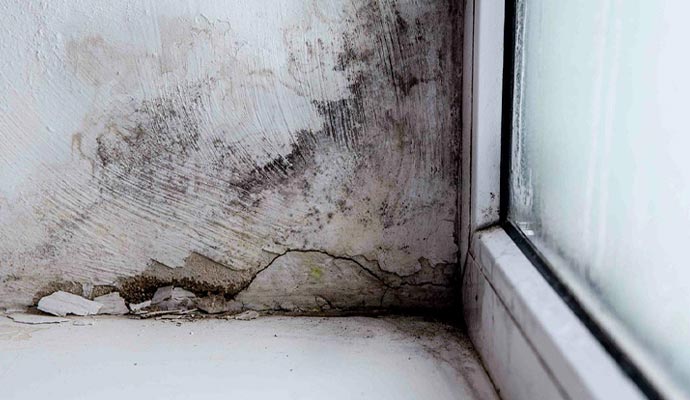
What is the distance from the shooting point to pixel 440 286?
1.82 meters

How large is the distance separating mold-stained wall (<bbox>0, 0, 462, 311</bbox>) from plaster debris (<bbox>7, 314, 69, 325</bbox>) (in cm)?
4

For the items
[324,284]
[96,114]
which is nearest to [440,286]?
[324,284]

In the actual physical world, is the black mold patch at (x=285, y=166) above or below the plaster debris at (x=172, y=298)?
above

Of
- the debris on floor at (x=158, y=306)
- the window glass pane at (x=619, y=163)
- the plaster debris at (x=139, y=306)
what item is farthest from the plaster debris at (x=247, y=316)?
the window glass pane at (x=619, y=163)

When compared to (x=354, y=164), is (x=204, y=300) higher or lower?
lower

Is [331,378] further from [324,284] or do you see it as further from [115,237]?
[115,237]

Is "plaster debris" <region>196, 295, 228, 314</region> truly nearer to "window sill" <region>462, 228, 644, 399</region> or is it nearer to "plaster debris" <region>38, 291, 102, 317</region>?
"plaster debris" <region>38, 291, 102, 317</region>

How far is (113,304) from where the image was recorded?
1821mm

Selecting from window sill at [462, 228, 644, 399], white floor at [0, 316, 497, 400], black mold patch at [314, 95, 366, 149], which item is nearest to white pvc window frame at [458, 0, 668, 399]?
window sill at [462, 228, 644, 399]

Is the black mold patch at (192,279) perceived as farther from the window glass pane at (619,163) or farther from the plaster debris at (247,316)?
the window glass pane at (619,163)

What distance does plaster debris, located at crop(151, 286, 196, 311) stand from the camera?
1.82 metres

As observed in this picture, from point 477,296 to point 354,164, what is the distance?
1.41ft

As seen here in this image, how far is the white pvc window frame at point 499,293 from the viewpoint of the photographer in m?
1.03

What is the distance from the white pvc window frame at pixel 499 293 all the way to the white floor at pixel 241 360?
13 centimetres
